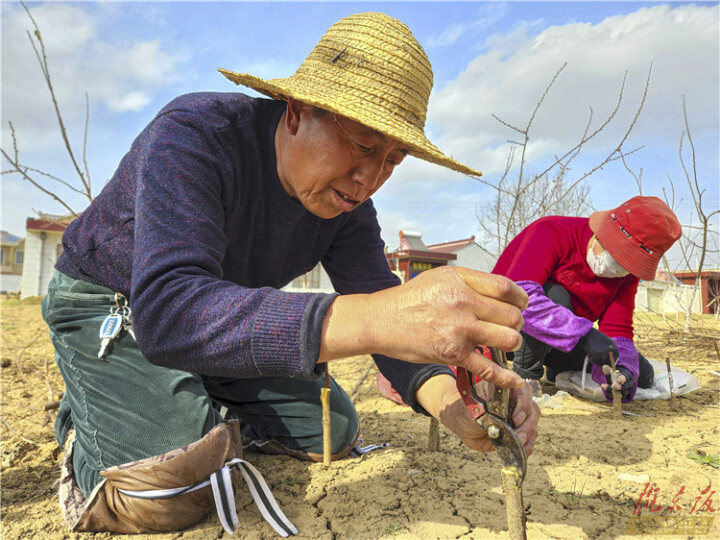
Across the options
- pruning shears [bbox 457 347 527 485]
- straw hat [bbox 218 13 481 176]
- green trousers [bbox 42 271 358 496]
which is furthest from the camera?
green trousers [bbox 42 271 358 496]

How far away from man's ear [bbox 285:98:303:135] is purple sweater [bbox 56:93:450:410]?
135mm

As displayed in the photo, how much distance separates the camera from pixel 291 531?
61.7 inches

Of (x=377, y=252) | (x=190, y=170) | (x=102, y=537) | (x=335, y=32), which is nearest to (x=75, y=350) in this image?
(x=102, y=537)

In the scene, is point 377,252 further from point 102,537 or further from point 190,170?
point 102,537

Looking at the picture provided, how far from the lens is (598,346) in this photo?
9.38 feet

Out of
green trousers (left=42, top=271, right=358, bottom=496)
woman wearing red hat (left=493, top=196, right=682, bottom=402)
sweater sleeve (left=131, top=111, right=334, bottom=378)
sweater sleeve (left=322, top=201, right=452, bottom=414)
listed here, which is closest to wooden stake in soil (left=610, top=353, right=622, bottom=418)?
woman wearing red hat (left=493, top=196, right=682, bottom=402)

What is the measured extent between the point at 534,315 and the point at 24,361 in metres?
4.71

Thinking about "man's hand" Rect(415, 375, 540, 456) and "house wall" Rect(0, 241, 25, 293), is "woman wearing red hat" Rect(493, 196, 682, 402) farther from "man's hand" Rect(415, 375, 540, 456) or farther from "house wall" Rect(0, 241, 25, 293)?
"house wall" Rect(0, 241, 25, 293)

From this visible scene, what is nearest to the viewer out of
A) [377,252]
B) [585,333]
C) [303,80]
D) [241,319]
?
[241,319]

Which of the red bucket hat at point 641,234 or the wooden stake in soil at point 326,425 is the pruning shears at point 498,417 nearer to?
the wooden stake in soil at point 326,425

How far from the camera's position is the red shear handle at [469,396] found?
1239mm

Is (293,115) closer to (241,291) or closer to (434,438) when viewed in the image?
(241,291)

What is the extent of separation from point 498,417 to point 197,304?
32.6 inches

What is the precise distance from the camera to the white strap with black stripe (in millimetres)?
1553
